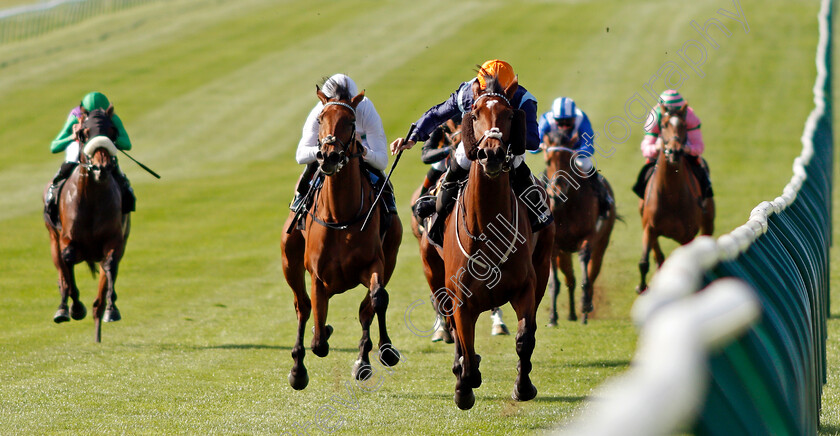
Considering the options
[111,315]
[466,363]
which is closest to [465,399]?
[466,363]

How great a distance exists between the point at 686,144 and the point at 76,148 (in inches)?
274

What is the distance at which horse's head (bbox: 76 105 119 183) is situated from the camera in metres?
10.1

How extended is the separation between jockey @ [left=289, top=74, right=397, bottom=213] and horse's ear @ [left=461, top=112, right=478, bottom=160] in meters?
1.25

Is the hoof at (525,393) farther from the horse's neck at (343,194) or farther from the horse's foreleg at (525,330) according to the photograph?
the horse's neck at (343,194)

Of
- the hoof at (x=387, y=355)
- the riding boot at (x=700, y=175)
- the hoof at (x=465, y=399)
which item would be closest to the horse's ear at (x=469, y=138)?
the hoof at (x=465, y=399)

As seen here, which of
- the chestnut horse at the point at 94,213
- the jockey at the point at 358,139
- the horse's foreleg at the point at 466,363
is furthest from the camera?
the chestnut horse at the point at 94,213

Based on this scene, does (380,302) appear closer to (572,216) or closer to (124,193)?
(572,216)

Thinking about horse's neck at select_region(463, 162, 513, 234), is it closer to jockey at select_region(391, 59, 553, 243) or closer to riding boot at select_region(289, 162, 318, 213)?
jockey at select_region(391, 59, 553, 243)

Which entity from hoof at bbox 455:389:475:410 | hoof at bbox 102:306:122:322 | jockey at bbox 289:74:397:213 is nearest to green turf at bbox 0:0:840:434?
hoof at bbox 455:389:475:410

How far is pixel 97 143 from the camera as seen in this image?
32.9 feet

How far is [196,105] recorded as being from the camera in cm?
3506

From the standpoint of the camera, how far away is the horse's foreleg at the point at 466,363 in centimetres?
691

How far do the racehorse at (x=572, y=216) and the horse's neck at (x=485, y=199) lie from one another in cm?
443

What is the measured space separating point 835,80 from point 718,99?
604cm
